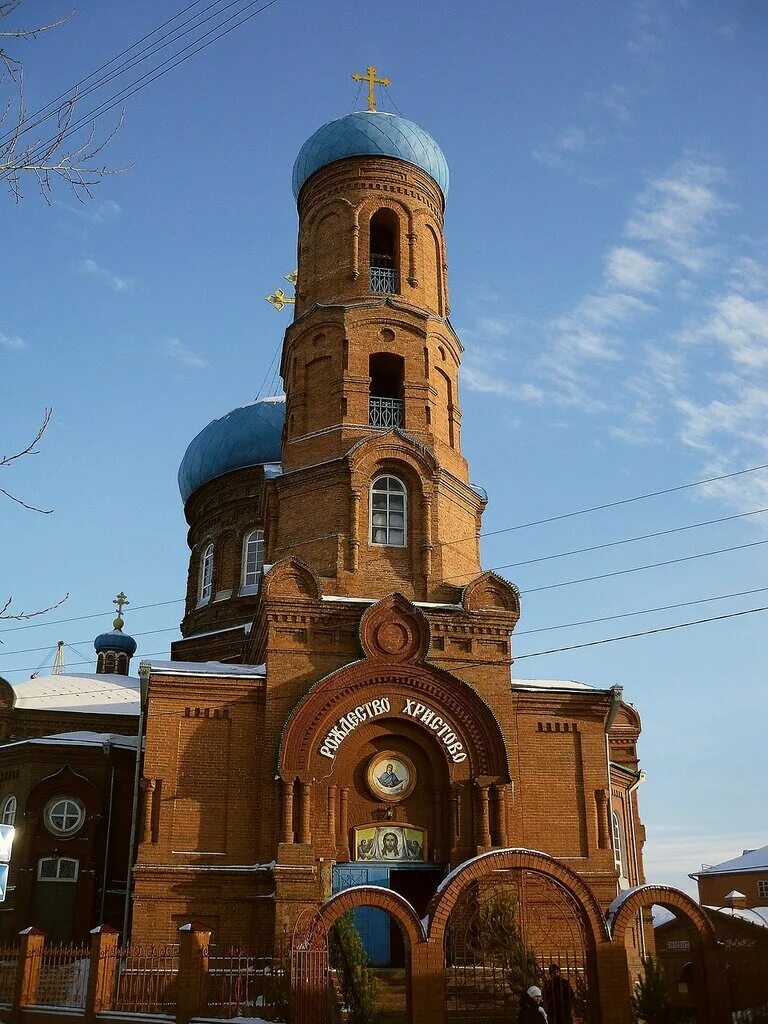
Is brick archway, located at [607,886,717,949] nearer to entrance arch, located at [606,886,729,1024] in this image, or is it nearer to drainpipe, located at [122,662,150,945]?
entrance arch, located at [606,886,729,1024]

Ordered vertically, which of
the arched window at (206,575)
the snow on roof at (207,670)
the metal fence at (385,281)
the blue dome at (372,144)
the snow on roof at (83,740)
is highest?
the blue dome at (372,144)

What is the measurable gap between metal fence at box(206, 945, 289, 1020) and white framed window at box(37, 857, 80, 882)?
26.3ft

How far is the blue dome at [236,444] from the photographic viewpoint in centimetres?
2831

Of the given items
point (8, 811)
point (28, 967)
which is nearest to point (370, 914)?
point (28, 967)

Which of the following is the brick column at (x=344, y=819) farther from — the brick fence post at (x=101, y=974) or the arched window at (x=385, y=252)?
the arched window at (x=385, y=252)

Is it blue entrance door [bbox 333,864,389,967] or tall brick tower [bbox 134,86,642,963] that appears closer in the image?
blue entrance door [bbox 333,864,389,967]

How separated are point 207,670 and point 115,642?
45.1ft

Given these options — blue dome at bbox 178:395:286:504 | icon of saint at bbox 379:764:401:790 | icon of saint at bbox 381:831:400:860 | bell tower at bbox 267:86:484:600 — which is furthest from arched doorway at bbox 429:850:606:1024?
blue dome at bbox 178:395:286:504

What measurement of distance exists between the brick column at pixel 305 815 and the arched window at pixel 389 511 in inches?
183

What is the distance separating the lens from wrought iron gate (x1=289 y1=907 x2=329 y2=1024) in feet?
38.5

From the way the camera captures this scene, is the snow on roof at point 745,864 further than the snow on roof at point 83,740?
Yes

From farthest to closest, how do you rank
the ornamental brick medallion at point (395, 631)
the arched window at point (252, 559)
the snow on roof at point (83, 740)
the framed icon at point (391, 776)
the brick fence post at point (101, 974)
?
1. the arched window at point (252, 559)
2. the snow on roof at point (83, 740)
3. the ornamental brick medallion at point (395, 631)
4. the framed icon at point (391, 776)
5. the brick fence post at point (101, 974)

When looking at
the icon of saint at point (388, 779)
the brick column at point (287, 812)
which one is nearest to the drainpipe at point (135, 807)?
the brick column at point (287, 812)

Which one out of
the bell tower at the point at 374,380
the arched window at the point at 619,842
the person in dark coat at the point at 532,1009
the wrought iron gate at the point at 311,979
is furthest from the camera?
the arched window at the point at 619,842
